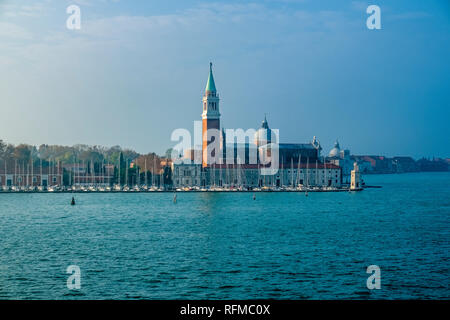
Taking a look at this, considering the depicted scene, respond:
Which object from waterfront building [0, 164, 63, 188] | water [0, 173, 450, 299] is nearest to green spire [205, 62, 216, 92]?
waterfront building [0, 164, 63, 188]

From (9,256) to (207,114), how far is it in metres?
44.2

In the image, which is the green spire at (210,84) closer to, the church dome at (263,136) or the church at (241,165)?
the church at (241,165)

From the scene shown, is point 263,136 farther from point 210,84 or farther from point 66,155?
point 66,155

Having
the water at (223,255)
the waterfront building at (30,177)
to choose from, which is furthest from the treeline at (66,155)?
the water at (223,255)

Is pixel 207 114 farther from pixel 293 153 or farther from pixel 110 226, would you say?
pixel 110 226

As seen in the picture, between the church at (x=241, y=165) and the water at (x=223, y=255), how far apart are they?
100ft

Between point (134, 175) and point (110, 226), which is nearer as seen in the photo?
point (110, 226)

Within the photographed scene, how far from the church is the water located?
1202 inches

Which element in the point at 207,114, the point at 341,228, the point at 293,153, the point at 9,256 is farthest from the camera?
the point at 293,153

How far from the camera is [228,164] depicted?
6244 cm

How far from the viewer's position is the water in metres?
12.1

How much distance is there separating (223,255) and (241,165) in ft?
151
